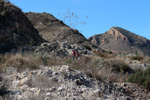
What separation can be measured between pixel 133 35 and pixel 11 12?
209 feet

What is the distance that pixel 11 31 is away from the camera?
17.1 metres

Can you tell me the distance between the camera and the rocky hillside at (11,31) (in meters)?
15.1

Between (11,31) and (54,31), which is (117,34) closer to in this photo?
(54,31)

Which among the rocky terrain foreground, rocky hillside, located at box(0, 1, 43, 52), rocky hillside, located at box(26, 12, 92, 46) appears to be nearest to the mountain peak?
rocky hillside, located at box(26, 12, 92, 46)

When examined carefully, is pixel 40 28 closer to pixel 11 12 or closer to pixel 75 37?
pixel 75 37

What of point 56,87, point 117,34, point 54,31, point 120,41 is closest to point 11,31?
point 56,87

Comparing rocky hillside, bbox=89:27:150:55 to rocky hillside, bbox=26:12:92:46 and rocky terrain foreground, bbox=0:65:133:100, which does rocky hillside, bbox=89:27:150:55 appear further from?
rocky terrain foreground, bbox=0:65:133:100

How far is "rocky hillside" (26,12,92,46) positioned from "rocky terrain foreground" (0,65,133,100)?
99.1 ft

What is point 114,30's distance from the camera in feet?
258

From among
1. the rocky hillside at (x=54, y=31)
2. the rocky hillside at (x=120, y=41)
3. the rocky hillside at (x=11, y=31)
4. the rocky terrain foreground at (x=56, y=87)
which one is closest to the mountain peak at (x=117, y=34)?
the rocky hillside at (x=120, y=41)

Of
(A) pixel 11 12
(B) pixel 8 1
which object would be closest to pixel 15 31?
(A) pixel 11 12

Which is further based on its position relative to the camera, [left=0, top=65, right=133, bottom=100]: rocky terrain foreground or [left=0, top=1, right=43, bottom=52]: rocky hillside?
[left=0, top=1, right=43, bottom=52]: rocky hillside

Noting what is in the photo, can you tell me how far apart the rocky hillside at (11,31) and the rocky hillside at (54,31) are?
16016 mm

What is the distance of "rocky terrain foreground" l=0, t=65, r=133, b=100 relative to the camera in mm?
4086
